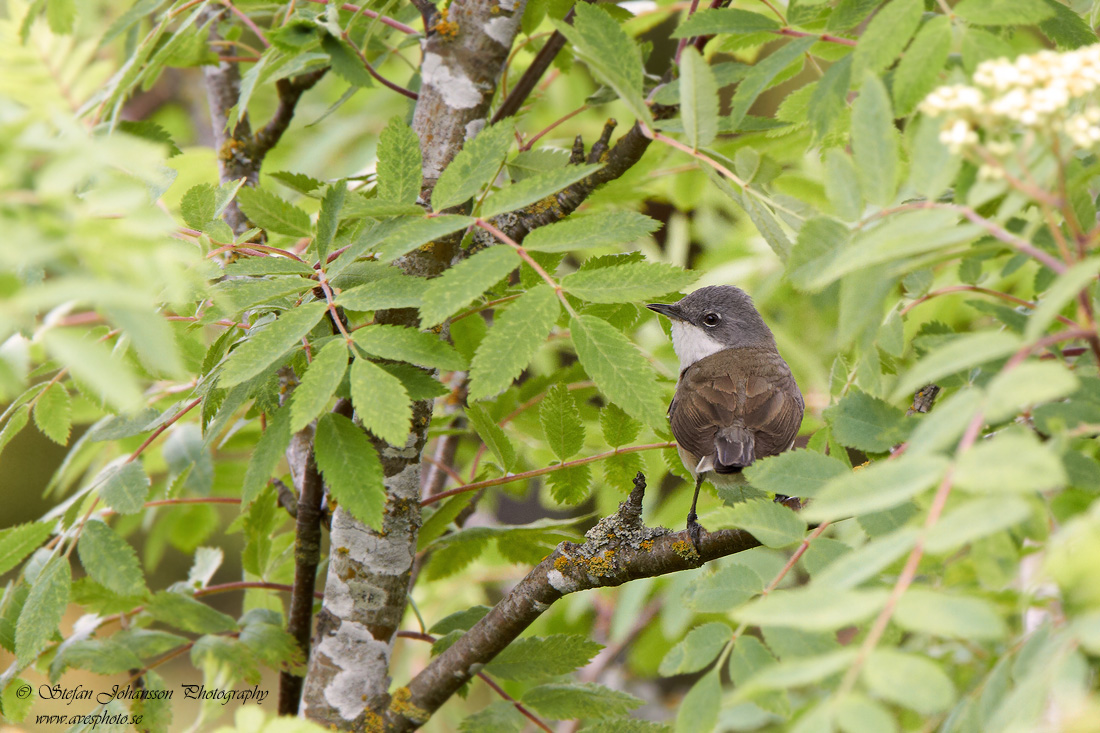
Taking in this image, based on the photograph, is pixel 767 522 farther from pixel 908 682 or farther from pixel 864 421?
pixel 908 682

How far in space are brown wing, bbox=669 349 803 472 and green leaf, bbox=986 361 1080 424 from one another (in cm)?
169

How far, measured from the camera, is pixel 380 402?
1726 mm

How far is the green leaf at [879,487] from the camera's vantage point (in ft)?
3.60

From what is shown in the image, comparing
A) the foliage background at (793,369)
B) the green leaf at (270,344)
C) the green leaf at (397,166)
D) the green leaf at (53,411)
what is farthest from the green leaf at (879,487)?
the green leaf at (53,411)

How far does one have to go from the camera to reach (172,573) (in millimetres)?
8773

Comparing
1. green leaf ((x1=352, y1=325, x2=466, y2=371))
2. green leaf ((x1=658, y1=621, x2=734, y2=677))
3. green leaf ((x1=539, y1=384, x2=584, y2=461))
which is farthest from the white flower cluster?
green leaf ((x1=539, y1=384, x2=584, y2=461))

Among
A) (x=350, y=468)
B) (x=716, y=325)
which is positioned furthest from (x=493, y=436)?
(x=716, y=325)

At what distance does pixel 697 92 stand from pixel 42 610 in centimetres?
201

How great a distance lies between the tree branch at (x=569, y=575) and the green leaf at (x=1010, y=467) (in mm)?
1094

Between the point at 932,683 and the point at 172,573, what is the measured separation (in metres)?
8.96

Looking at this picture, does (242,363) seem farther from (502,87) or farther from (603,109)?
(603,109)

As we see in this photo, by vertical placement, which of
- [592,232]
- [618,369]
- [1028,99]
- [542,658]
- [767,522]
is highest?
[1028,99]

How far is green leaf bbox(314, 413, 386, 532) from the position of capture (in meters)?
1.95

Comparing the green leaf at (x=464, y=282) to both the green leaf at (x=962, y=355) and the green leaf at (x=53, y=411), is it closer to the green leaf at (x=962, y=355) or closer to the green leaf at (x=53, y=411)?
the green leaf at (x=962, y=355)
